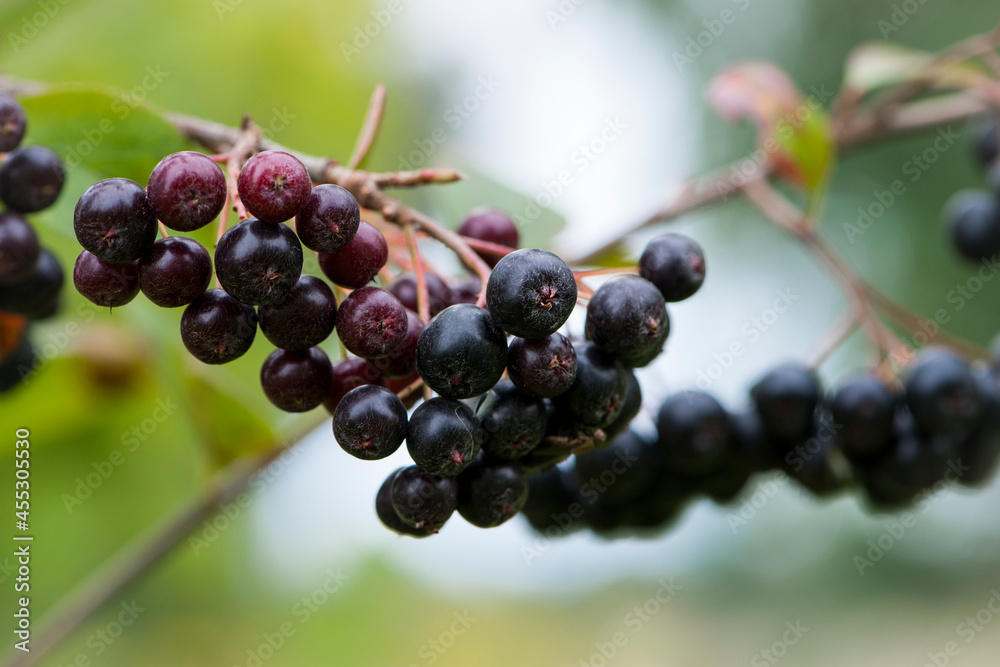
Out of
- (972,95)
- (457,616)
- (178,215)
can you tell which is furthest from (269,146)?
(457,616)

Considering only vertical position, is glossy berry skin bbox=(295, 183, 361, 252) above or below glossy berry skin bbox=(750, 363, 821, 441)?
above

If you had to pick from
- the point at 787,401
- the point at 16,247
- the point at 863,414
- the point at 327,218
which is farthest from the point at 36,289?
the point at 863,414

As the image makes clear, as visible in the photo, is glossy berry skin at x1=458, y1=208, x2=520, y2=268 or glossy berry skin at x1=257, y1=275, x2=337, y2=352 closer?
glossy berry skin at x1=257, y1=275, x2=337, y2=352

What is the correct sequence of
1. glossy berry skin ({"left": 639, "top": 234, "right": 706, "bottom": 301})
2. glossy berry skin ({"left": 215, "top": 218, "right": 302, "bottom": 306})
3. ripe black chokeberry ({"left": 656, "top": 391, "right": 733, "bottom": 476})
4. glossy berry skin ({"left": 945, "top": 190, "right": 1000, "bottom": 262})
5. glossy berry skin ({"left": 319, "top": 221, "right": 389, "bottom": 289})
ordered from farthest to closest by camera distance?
1. glossy berry skin ({"left": 945, "top": 190, "right": 1000, "bottom": 262})
2. ripe black chokeberry ({"left": 656, "top": 391, "right": 733, "bottom": 476})
3. glossy berry skin ({"left": 639, "top": 234, "right": 706, "bottom": 301})
4. glossy berry skin ({"left": 319, "top": 221, "right": 389, "bottom": 289})
5. glossy berry skin ({"left": 215, "top": 218, "right": 302, "bottom": 306})

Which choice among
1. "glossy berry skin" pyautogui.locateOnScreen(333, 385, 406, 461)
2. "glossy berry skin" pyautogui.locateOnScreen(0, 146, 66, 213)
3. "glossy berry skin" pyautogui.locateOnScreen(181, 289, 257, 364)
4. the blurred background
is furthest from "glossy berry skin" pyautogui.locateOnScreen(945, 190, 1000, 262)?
"glossy berry skin" pyautogui.locateOnScreen(0, 146, 66, 213)

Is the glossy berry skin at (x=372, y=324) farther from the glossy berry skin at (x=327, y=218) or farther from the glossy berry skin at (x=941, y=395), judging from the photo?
the glossy berry skin at (x=941, y=395)

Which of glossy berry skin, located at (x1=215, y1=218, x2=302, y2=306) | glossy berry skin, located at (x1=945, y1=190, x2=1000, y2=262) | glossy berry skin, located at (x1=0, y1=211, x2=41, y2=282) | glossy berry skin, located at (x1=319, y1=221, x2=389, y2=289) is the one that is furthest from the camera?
glossy berry skin, located at (x1=945, y1=190, x2=1000, y2=262)

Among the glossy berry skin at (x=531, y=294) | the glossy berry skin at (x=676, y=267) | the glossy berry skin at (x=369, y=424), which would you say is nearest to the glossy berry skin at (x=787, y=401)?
the glossy berry skin at (x=676, y=267)

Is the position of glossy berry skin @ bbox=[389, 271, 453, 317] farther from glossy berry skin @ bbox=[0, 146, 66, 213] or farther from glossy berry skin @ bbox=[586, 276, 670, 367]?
glossy berry skin @ bbox=[0, 146, 66, 213]
